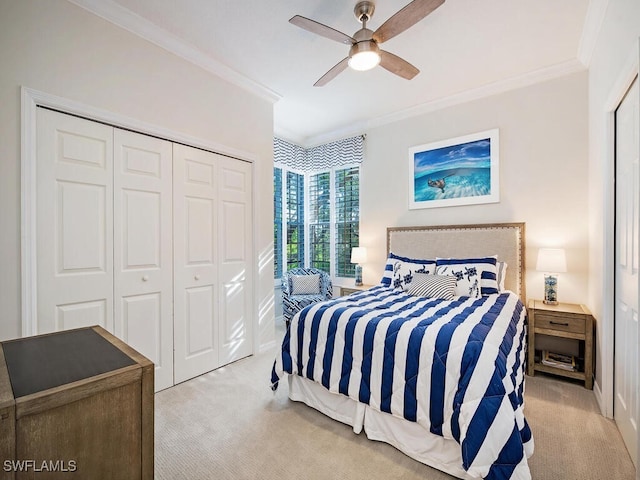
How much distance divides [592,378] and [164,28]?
4.57 m

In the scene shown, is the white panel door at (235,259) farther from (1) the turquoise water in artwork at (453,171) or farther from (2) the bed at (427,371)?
(1) the turquoise water in artwork at (453,171)

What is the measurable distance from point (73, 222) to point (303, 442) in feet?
6.92

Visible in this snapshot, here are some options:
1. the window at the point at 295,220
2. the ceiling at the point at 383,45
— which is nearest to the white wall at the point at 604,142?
the ceiling at the point at 383,45

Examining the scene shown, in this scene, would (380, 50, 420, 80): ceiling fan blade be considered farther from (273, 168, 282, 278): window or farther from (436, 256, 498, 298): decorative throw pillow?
(273, 168, 282, 278): window

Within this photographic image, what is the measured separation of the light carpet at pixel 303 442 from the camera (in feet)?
5.49

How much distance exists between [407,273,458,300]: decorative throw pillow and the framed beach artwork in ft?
3.95

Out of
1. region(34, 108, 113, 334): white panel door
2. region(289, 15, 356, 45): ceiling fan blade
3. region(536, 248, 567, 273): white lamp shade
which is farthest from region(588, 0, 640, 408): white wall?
region(34, 108, 113, 334): white panel door

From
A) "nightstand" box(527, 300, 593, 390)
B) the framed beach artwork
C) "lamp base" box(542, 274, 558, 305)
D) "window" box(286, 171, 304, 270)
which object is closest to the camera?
"nightstand" box(527, 300, 593, 390)

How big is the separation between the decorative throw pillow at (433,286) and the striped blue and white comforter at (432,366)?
9.0 inches

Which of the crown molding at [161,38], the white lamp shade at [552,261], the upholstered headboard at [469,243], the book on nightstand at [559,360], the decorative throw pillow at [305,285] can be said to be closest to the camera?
the crown molding at [161,38]

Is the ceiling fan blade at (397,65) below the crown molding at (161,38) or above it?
below

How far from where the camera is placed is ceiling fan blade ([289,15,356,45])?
75.4 inches

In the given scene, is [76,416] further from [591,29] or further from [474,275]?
[591,29]

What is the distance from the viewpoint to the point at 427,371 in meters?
1.71
